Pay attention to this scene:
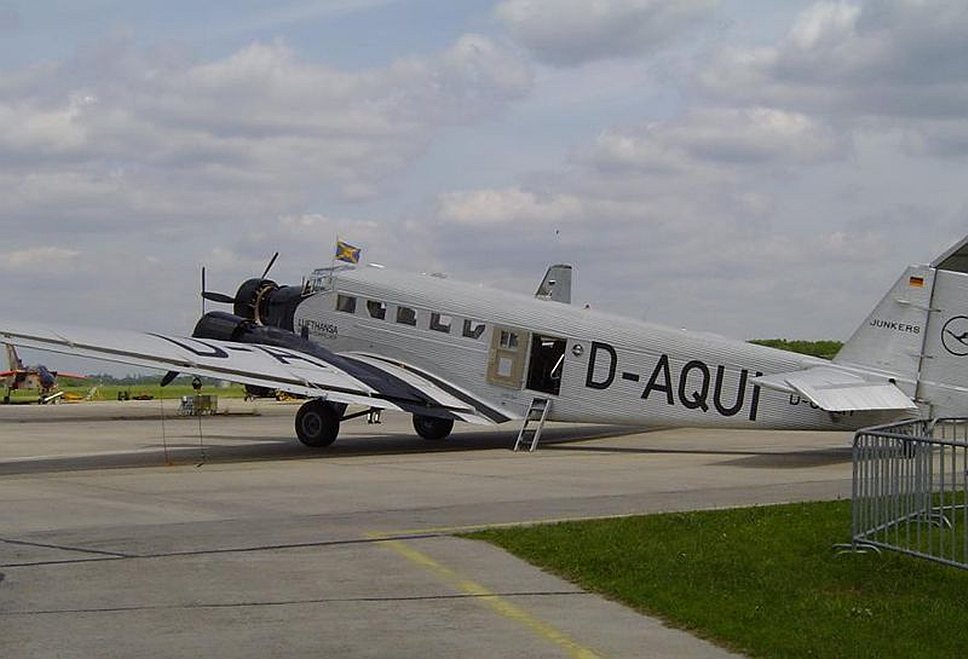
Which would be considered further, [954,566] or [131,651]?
[954,566]

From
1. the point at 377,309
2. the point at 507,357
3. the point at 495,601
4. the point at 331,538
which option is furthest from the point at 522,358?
the point at 495,601

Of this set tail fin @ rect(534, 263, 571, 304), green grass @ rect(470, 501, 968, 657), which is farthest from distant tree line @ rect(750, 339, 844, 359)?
green grass @ rect(470, 501, 968, 657)

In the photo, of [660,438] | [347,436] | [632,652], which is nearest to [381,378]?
[347,436]

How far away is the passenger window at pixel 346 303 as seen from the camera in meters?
28.7

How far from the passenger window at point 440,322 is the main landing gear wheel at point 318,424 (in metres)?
2.91

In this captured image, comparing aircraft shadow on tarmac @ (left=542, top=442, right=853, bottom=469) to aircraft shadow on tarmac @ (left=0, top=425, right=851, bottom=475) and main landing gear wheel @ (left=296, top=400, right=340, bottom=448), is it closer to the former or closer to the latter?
A: aircraft shadow on tarmac @ (left=0, top=425, right=851, bottom=475)

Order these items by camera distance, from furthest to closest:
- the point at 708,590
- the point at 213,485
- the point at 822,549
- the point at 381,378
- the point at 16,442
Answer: the point at 16,442 → the point at 381,378 → the point at 213,485 → the point at 822,549 → the point at 708,590

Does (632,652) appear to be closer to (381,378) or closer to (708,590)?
(708,590)

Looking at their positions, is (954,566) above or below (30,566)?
above

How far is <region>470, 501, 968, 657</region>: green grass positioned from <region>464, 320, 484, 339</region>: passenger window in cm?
1301

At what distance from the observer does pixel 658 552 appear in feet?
39.4

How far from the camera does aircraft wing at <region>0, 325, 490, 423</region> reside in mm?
22531

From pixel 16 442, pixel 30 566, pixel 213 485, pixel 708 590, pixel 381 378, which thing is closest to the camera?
pixel 708 590

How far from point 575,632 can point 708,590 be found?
1831 millimetres
